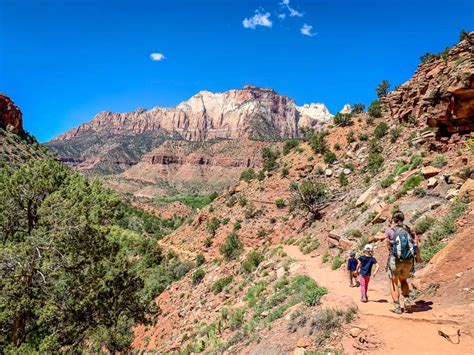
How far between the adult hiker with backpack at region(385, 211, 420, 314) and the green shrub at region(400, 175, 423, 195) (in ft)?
34.8

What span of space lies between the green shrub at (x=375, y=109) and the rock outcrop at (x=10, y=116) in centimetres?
7406

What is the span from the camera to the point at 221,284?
2275cm

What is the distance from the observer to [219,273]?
25.9 m

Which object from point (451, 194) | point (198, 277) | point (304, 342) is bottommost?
point (198, 277)

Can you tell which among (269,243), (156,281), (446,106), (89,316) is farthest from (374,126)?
(89,316)

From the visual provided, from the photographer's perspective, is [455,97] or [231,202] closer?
[455,97]

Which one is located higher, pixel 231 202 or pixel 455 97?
pixel 455 97

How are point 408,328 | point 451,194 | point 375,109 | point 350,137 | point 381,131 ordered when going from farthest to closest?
point 375,109 → point 350,137 → point 381,131 → point 451,194 → point 408,328

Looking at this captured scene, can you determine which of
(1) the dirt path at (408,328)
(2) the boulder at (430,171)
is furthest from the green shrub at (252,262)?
(1) the dirt path at (408,328)

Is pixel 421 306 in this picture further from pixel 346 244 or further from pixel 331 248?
pixel 331 248

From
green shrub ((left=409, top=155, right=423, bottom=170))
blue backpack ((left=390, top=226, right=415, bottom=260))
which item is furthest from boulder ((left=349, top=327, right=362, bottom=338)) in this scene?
green shrub ((left=409, top=155, right=423, bottom=170))

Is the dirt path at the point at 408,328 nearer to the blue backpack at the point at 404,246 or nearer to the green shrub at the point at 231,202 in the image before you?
the blue backpack at the point at 404,246

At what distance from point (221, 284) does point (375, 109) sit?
27.4m

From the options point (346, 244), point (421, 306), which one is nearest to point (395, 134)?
point (346, 244)
